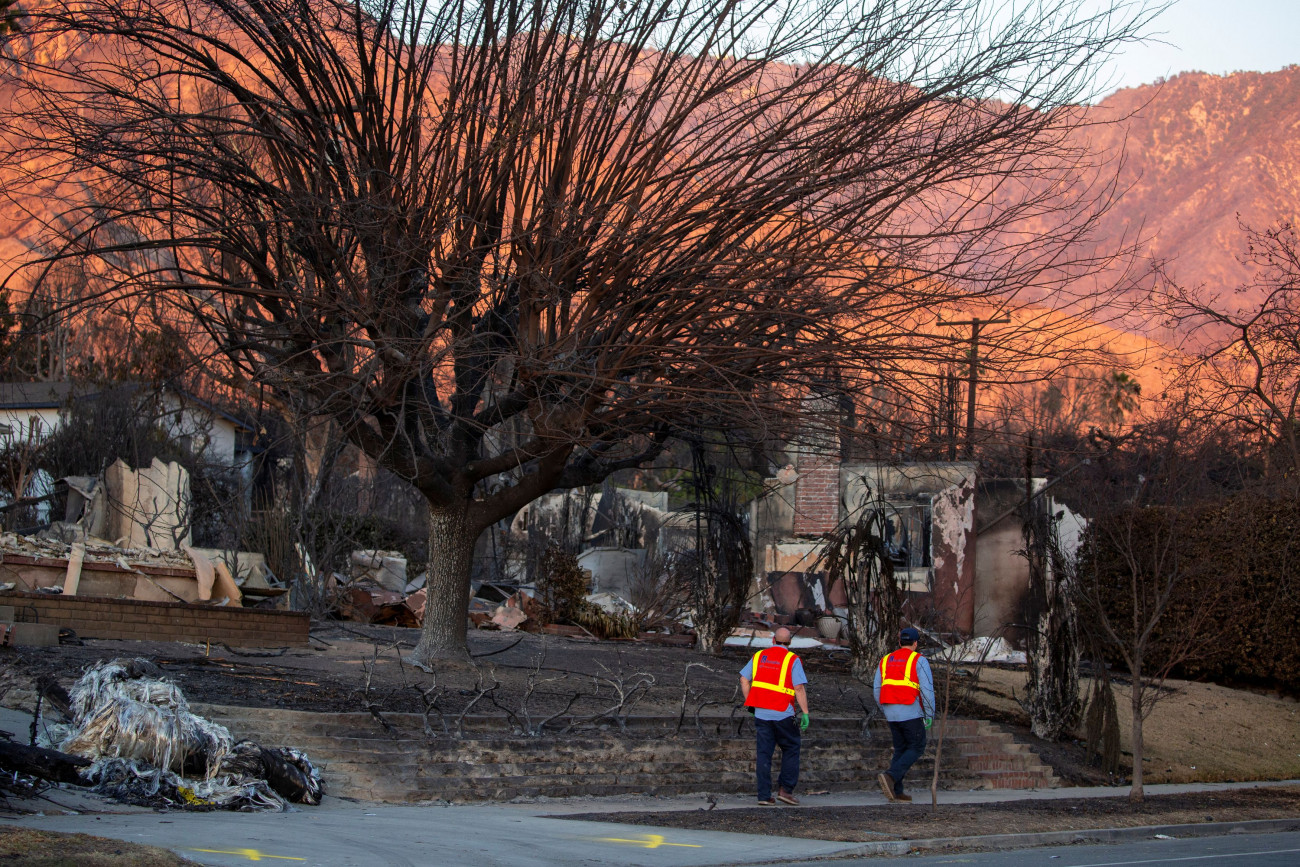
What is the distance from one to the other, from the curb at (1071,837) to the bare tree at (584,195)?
4.50 m

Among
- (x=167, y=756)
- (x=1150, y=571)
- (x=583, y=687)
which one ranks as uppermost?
(x=1150, y=571)

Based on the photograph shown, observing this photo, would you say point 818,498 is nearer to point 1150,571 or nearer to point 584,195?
point 1150,571

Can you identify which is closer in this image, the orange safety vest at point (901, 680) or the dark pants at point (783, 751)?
the dark pants at point (783, 751)

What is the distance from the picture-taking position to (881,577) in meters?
19.3

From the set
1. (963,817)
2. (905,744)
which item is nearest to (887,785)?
(905,744)

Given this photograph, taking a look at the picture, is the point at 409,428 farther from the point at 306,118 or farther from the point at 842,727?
the point at 842,727

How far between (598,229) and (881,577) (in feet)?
30.7

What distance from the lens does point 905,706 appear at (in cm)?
1201

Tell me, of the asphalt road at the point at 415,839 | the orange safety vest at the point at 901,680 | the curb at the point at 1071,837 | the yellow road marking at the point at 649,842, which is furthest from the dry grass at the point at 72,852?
the orange safety vest at the point at 901,680

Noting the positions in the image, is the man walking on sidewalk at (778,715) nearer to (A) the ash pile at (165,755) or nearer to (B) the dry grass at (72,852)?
(A) the ash pile at (165,755)

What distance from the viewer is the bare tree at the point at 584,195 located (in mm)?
12055

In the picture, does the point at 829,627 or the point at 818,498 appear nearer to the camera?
the point at 829,627

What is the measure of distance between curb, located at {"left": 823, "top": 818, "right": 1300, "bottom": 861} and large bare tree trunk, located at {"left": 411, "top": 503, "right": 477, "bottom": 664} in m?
7.03

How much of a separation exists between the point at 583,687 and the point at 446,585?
215cm
